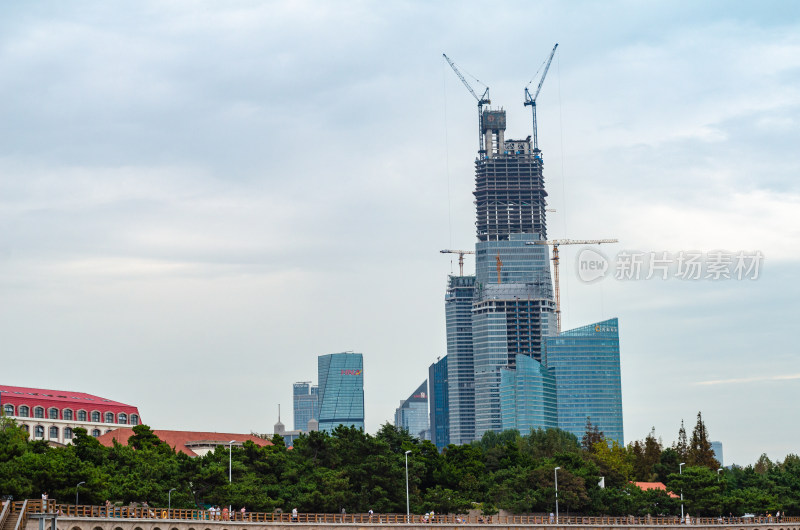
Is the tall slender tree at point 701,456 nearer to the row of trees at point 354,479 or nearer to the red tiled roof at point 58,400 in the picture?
the row of trees at point 354,479

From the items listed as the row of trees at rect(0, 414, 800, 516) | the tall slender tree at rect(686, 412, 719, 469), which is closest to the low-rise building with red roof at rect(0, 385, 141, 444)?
the row of trees at rect(0, 414, 800, 516)

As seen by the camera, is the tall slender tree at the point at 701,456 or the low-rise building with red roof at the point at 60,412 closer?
the low-rise building with red roof at the point at 60,412

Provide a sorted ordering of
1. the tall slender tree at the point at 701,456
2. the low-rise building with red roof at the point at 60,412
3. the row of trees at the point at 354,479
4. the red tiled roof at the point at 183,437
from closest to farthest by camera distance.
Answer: the row of trees at the point at 354,479 < the red tiled roof at the point at 183,437 < the low-rise building with red roof at the point at 60,412 < the tall slender tree at the point at 701,456

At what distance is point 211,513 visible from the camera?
100750 mm

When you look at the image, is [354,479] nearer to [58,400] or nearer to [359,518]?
[359,518]

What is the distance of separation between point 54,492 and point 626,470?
376 feet

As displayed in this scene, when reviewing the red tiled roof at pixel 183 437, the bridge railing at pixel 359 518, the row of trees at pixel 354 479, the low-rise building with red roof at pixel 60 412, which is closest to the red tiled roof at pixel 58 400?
the low-rise building with red roof at pixel 60 412

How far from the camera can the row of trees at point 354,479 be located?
100 metres

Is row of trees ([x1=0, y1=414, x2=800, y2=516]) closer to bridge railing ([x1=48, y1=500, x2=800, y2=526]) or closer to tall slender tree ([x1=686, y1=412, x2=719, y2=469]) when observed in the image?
bridge railing ([x1=48, y1=500, x2=800, y2=526])

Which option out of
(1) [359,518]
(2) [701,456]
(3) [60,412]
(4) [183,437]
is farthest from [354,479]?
(2) [701,456]

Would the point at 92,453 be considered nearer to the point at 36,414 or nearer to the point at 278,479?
the point at 278,479

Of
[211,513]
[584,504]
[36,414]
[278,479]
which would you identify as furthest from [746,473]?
[36,414]

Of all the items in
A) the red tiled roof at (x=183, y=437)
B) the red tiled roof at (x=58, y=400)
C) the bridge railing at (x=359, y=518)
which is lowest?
the bridge railing at (x=359, y=518)

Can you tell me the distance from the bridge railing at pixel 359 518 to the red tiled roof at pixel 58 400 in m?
65.7
